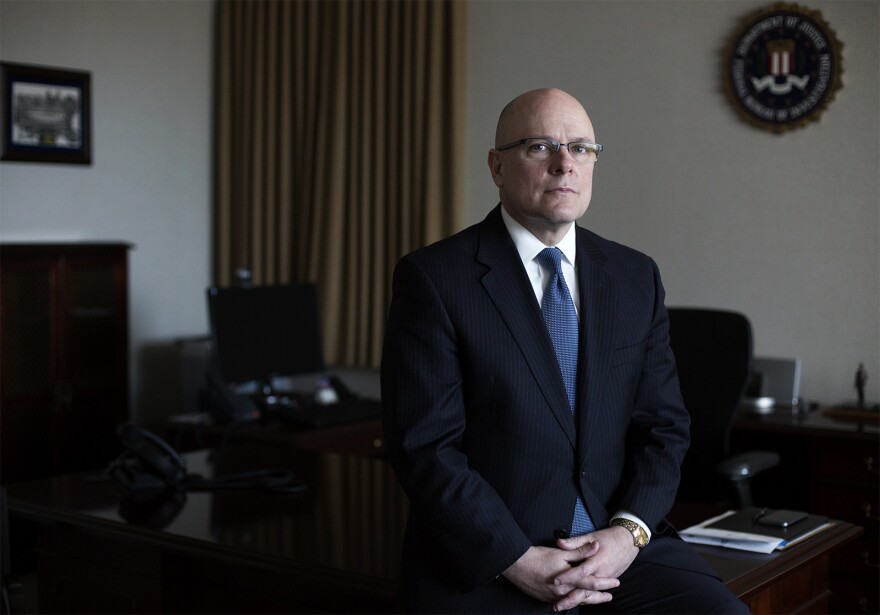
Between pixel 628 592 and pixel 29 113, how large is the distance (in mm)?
4136

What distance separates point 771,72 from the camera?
14.1 feet

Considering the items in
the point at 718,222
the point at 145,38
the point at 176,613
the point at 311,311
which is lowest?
the point at 176,613

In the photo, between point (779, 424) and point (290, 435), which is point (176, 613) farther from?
point (779, 424)

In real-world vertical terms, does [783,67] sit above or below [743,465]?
above

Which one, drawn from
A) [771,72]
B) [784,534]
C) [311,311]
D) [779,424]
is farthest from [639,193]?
[784,534]

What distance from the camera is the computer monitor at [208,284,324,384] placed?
4312mm

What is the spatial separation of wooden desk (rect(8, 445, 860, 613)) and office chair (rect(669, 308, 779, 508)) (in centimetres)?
85

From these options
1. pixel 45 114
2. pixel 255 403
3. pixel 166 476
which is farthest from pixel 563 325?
pixel 45 114

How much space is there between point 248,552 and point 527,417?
866 mm

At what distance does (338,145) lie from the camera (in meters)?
5.47

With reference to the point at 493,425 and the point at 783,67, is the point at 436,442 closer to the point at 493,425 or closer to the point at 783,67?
the point at 493,425

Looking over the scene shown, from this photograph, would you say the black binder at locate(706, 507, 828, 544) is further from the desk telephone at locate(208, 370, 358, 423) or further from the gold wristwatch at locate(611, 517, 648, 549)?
the desk telephone at locate(208, 370, 358, 423)

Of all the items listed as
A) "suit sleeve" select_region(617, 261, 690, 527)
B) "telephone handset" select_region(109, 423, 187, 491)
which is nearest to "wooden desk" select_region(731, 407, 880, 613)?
"suit sleeve" select_region(617, 261, 690, 527)

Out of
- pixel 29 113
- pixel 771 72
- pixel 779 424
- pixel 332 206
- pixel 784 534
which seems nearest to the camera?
pixel 784 534
